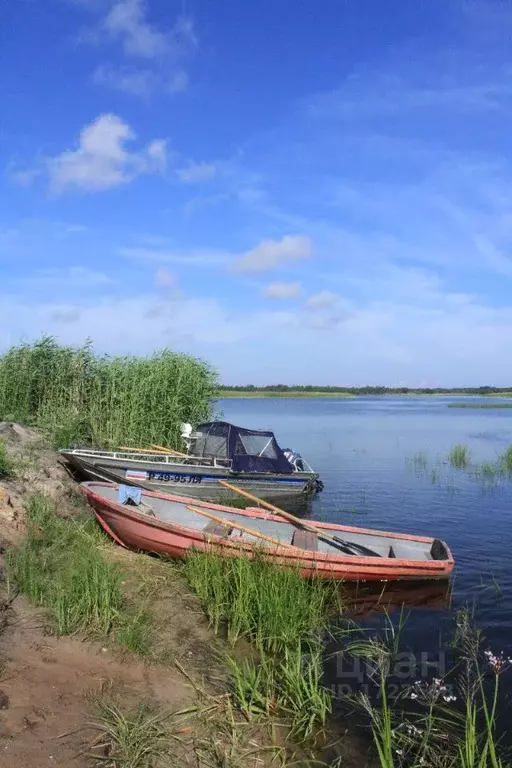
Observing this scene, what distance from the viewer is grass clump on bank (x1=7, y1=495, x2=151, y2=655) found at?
20.2 feet

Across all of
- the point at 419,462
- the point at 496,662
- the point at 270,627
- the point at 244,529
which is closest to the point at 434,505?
the point at 419,462

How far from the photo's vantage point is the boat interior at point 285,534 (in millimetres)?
9922

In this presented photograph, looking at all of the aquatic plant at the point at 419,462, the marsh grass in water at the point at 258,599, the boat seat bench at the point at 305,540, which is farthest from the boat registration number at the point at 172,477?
the aquatic plant at the point at 419,462

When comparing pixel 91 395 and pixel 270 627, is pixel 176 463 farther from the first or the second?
pixel 270 627

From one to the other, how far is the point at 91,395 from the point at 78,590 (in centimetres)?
1248

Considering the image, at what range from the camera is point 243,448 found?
16.7 m

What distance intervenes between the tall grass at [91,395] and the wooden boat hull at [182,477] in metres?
1.72

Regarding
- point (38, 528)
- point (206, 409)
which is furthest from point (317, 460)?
point (38, 528)

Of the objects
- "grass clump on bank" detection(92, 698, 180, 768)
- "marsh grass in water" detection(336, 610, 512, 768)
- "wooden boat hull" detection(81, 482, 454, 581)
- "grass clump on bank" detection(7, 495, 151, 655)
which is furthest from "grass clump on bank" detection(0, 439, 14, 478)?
"marsh grass in water" detection(336, 610, 512, 768)

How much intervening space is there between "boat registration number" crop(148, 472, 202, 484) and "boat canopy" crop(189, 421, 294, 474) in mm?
1329

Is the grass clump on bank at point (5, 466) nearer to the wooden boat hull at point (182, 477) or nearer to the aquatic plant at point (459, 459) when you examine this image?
the wooden boat hull at point (182, 477)

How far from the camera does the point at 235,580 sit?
295 inches

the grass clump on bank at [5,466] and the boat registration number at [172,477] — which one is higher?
the grass clump on bank at [5,466]

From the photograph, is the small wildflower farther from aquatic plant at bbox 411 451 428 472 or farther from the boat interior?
aquatic plant at bbox 411 451 428 472
